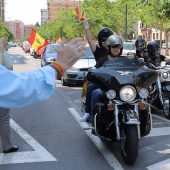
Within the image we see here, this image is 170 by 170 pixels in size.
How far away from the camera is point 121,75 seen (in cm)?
480

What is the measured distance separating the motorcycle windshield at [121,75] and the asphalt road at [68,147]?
3.07 ft

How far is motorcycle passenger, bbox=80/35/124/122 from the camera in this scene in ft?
17.0

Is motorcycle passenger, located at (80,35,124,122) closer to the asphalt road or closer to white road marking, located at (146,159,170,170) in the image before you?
the asphalt road

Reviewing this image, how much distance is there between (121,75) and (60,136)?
1864mm

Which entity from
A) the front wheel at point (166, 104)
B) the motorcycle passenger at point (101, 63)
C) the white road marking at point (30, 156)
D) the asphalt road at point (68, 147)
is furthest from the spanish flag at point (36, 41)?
the white road marking at point (30, 156)

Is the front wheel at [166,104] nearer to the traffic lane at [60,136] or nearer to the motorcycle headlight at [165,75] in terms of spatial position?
the motorcycle headlight at [165,75]

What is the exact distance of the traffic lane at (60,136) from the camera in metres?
4.74

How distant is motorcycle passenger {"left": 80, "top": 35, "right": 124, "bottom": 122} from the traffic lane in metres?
0.51

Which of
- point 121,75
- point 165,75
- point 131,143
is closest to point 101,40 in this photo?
point 121,75

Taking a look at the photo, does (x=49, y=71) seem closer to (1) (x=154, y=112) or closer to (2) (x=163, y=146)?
(2) (x=163, y=146)

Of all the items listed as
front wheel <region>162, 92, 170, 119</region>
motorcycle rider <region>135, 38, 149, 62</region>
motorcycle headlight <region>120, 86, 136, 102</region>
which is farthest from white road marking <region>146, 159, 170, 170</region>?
motorcycle rider <region>135, 38, 149, 62</region>

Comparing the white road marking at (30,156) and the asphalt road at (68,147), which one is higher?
the white road marking at (30,156)

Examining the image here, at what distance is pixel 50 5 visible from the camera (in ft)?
603

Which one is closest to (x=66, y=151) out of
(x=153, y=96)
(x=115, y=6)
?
(x=153, y=96)
